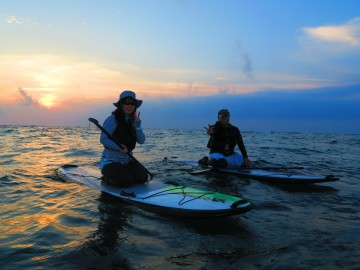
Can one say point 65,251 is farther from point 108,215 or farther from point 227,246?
point 227,246

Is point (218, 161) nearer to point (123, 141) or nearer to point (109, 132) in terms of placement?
point (123, 141)

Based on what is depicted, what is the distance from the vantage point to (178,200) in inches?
220

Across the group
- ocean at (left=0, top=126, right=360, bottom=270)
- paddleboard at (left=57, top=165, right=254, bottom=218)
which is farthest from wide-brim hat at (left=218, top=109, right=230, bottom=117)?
paddleboard at (left=57, top=165, right=254, bottom=218)

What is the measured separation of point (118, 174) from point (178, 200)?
1806mm

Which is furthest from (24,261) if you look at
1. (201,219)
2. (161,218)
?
(201,219)

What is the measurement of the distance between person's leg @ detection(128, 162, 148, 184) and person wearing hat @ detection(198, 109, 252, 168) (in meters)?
3.19

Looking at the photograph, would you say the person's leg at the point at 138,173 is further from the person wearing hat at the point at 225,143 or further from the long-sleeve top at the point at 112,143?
the person wearing hat at the point at 225,143

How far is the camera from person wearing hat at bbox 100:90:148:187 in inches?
265

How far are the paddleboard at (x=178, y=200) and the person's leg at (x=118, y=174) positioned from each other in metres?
0.13

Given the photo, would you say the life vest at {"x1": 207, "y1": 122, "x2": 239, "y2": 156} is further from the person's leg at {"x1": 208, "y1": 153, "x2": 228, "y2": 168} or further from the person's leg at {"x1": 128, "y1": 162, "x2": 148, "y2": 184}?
the person's leg at {"x1": 128, "y1": 162, "x2": 148, "y2": 184}

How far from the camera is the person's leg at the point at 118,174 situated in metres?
6.79

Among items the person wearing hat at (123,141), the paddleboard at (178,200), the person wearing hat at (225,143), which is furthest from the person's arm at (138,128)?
the person wearing hat at (225,143)

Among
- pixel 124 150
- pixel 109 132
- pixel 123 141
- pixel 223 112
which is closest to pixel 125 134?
pixel 123 141

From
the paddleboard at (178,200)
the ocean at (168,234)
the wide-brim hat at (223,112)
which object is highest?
the wide-brim hat at (223,112)
